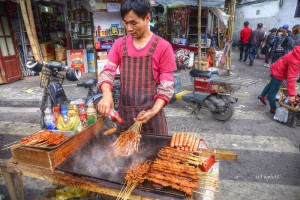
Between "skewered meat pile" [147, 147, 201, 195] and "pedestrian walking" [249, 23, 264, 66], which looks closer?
"skewered meat pile" [147, 147, 201, 195]

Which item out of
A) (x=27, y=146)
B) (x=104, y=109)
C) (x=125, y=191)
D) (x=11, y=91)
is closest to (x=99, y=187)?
(x=125, y=191)

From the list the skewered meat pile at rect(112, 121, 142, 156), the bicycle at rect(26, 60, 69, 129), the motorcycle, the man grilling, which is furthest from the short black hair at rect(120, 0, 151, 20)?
the motorcycle

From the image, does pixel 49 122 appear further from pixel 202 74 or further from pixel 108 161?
pixel 202 74

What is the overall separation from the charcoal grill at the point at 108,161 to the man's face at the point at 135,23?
44.9 inches

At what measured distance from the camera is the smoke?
6.21 feet

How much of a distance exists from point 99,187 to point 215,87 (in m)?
4.75

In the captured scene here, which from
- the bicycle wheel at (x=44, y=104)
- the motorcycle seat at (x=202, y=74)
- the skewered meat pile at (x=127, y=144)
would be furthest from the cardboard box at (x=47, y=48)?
the skewered meat pile at (x=127, y=144)

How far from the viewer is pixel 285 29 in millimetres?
10508

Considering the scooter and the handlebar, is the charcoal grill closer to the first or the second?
the handlebar

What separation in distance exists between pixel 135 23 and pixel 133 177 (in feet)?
4.75

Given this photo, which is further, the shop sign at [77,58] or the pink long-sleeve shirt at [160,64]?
the shop sign at [77,58]

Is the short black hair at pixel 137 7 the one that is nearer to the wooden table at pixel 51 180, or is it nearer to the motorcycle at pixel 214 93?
the wooden table at pixel 51 180

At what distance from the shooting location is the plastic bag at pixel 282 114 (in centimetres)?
555

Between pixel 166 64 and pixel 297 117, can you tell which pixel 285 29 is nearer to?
pixel 297 117
